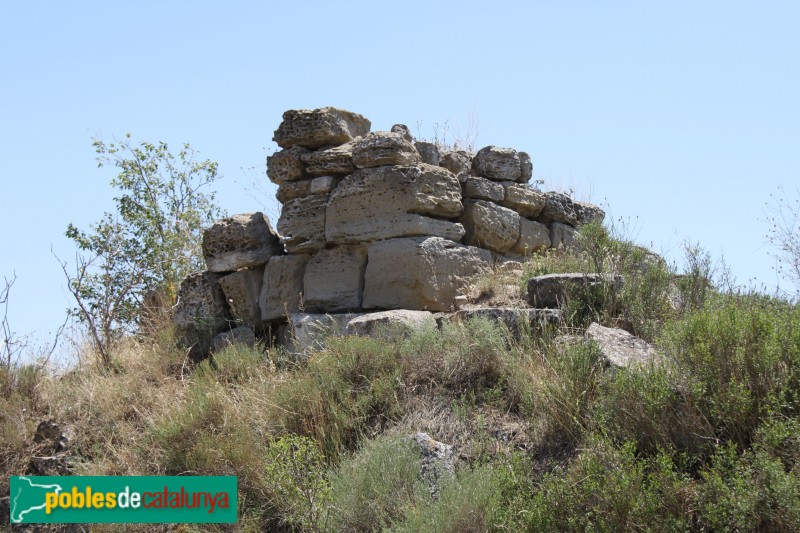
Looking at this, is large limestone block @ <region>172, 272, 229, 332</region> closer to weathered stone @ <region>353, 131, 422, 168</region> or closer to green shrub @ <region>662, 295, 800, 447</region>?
weathered stone @ <region>353, 131, 422, 168</region>

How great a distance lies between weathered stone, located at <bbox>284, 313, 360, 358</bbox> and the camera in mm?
8570

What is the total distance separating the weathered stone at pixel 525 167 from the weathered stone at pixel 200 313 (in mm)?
3664

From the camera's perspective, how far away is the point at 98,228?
13.7m

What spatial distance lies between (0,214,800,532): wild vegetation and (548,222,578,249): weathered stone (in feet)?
2.25

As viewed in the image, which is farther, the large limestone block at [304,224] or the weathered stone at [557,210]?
the weathered stone at [557,210]

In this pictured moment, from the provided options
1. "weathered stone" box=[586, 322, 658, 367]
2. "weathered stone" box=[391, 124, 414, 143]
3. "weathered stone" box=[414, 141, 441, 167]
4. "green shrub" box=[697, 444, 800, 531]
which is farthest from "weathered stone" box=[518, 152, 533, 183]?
"green shrub" box=[697, 444, 800, 531]

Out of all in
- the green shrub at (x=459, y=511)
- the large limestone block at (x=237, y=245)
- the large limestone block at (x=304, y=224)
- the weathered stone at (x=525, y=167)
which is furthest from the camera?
the weathered stone at (x=525, y=167)

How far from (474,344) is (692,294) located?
90.0 inches

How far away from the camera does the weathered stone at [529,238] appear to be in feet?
32.3

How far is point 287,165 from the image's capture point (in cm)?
976

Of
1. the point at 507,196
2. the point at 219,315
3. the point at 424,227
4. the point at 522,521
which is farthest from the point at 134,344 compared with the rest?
the point at 522,521

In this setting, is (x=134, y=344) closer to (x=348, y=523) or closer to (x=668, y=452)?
(x=348, y=523)

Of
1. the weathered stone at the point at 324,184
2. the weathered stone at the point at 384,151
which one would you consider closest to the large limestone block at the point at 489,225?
the weathered stone at the point at 384,151

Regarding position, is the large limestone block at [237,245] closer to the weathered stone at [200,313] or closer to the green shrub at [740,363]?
the weathered stone at [200,313]
